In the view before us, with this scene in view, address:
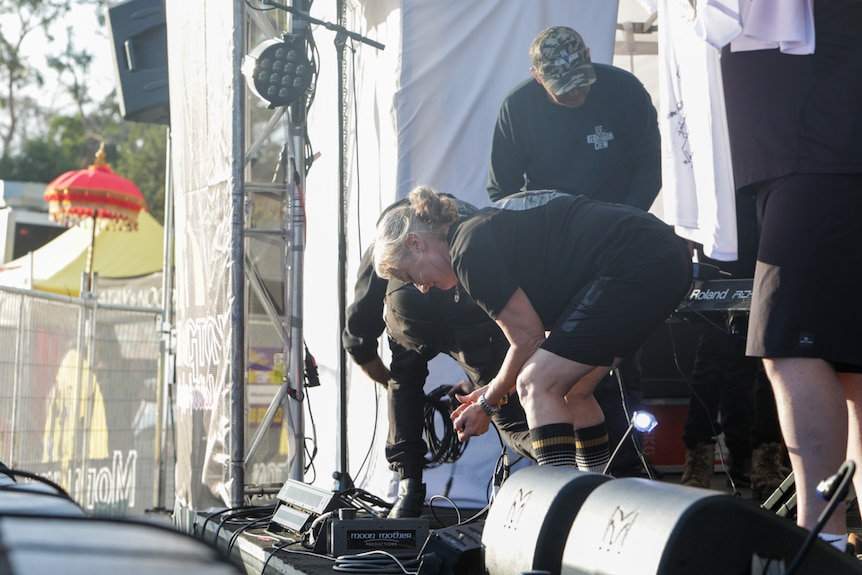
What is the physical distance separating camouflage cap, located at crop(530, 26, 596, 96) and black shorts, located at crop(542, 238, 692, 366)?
0.96 m

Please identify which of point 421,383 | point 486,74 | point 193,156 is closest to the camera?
point 421,383

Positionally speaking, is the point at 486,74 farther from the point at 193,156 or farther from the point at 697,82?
the point at 697,82

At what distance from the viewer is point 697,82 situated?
9.66 ft

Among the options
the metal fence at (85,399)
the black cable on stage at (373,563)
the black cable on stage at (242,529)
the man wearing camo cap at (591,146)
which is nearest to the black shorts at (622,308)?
the black cable on stage at (373,563)

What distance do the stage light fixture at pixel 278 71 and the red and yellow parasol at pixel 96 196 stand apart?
925 cm

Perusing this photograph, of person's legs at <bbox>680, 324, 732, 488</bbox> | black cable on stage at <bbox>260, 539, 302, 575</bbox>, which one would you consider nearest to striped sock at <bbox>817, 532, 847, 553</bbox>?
black cable on stage at <bbox>260, 539, 302, 575</bbox>

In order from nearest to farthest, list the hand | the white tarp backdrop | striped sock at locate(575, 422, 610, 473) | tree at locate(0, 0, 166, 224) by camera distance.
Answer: the hand < striped sock at locate(575, 422, 610, 473) < the white tarp backdrop < tree at locate(0, 0, 166, 224)

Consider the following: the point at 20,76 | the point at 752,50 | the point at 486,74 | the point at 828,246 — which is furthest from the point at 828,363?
the point at 20,76

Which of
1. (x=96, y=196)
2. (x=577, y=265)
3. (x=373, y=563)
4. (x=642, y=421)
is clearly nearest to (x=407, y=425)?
(x=373, y=563)

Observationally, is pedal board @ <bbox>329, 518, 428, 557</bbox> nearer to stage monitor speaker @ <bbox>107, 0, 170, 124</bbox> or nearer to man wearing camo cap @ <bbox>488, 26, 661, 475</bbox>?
man wearing camo cap @ <bbox>488, 26, 661, 475</bbox>

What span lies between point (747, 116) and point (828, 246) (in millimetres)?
411

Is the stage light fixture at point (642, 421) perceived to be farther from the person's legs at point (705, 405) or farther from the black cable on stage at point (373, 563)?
the person's legs at point (705, 405)

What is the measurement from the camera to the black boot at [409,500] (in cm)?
408

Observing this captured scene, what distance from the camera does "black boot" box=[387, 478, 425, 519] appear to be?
408cm
